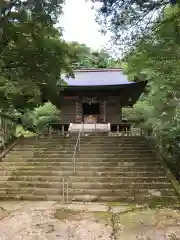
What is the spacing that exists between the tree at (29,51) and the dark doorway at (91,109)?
51.0 feet

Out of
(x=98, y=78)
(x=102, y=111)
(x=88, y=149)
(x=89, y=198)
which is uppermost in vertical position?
(x=98, y=78)

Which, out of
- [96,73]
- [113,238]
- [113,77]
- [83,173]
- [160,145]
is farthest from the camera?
[96,73]

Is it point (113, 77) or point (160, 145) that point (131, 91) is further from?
point (160, 145)

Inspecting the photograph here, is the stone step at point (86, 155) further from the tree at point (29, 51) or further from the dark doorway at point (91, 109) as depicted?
the dark doorway at point (91, 109)

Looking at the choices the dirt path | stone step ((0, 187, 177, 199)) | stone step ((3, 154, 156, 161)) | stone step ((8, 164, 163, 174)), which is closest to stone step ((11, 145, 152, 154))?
stone step ((3, 154, 156, 161))

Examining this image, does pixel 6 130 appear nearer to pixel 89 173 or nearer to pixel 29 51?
pixel 89 173

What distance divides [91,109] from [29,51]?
1745 centimetres

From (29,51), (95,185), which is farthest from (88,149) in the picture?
(29,51)

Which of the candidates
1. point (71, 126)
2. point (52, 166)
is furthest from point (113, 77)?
point (52, 166)

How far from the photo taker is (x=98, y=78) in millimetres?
26125

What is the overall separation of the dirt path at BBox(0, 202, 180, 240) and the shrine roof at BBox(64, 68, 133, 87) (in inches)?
566

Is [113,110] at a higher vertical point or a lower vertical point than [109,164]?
higher

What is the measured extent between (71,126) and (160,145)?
10375mm

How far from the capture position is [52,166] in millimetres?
13133
